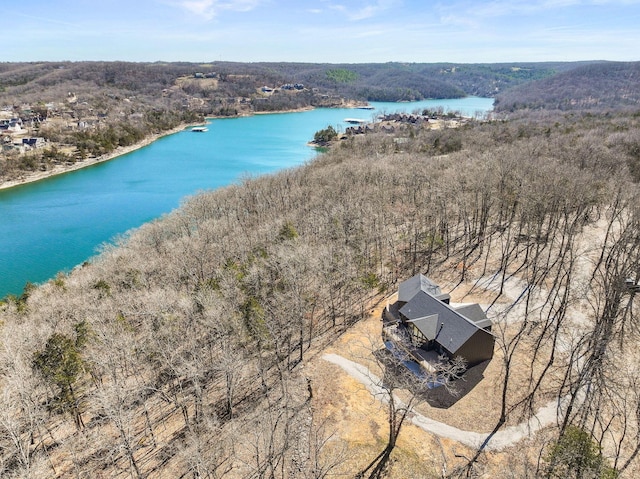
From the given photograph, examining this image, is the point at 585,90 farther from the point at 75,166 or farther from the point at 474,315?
the point at 75,166

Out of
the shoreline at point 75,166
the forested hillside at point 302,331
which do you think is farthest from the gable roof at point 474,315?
the shoreline at point 75,166

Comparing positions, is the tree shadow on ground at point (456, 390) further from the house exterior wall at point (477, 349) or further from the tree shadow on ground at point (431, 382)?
the house exterior wall at point (477, 349)

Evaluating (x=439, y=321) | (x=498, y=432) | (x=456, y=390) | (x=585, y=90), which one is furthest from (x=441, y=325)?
(x=585, y=90)

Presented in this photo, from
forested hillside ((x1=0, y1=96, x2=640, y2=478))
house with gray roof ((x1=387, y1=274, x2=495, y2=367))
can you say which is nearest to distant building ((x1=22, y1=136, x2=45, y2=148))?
forested hillside ((x1=0, y1=96, x2=640, y2=478))

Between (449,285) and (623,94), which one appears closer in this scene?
(449,285)

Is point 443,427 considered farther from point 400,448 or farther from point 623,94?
point 623,94

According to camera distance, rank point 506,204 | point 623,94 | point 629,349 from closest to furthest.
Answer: point 629,349
point 506,204
point 623,94

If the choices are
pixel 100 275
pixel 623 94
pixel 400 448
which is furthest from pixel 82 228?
pixel 623 94

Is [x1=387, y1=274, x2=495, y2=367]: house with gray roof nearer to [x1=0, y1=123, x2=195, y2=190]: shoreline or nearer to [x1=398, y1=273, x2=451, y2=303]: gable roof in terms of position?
[x1=398, y1=273, x2=451, y2=303]: gable roof
